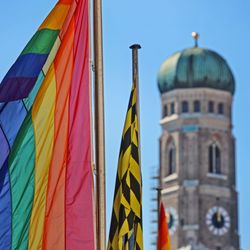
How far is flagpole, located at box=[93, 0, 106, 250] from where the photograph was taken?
11.9 m

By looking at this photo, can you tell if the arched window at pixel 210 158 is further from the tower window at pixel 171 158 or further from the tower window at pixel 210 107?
the tower window at pixel 171 158

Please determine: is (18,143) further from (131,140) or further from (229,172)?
(229,172)

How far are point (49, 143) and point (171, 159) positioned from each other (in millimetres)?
89097

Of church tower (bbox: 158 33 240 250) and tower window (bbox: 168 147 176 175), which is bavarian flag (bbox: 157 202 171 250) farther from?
tower window (bbox: 168 147 176 175)

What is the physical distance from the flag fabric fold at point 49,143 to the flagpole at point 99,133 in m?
0.16

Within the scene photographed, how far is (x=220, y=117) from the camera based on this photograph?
102000mm

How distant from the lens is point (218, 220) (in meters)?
100

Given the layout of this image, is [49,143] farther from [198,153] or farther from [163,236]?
[198,153]

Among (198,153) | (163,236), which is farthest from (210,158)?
(163,236)

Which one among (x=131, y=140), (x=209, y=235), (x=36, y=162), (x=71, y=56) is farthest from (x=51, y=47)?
(x=209, y=235)

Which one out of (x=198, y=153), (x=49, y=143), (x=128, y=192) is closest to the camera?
(x=49, y=143)

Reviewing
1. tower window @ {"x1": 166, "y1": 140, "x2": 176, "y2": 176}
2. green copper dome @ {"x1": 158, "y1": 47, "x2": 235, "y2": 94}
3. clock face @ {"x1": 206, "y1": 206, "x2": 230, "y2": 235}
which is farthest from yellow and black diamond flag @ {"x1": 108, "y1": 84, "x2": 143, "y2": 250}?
green copper dome @ {"x1": 158, "y1": 47, "x2": 235, "y2": 94}

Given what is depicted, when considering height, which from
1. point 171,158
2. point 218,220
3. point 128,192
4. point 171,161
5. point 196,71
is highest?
point 196,71

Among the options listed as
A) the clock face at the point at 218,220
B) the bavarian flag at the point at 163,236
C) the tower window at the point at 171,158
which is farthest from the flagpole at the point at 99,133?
the tower window at the point at 171,158
